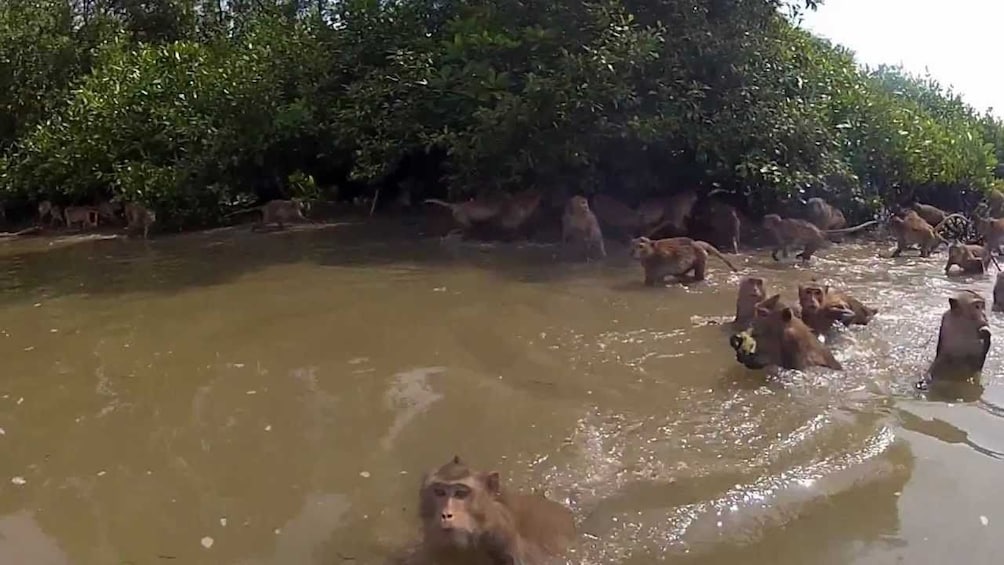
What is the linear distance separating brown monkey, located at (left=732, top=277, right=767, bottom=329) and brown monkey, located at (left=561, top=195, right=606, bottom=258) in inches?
148

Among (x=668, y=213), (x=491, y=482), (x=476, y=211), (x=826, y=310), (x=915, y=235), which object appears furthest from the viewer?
(x=476, y=211)

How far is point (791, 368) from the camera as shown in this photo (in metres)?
6.88

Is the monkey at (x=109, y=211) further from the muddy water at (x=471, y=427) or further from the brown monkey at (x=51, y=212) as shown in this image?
the muddy water at (x=471, y=427)

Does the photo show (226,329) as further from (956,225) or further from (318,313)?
(956,225)

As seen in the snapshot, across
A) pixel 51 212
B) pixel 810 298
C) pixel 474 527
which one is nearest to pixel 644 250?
pixel 810 298

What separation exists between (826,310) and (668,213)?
5371mm

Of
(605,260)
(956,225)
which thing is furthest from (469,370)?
(956,225)

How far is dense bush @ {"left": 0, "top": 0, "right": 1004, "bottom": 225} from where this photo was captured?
1277cm

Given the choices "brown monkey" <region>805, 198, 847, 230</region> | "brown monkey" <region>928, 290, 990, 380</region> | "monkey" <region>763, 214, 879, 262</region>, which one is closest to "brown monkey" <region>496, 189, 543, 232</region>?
"monkey" <region>763, 214, 879, 262</region>

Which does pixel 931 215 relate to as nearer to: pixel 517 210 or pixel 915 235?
pixel 915 235

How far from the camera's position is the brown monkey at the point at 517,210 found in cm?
1326

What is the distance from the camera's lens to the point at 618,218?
13.1 meters

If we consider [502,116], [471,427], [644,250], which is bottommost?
[471,427]

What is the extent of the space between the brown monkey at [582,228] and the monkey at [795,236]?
214 cm
